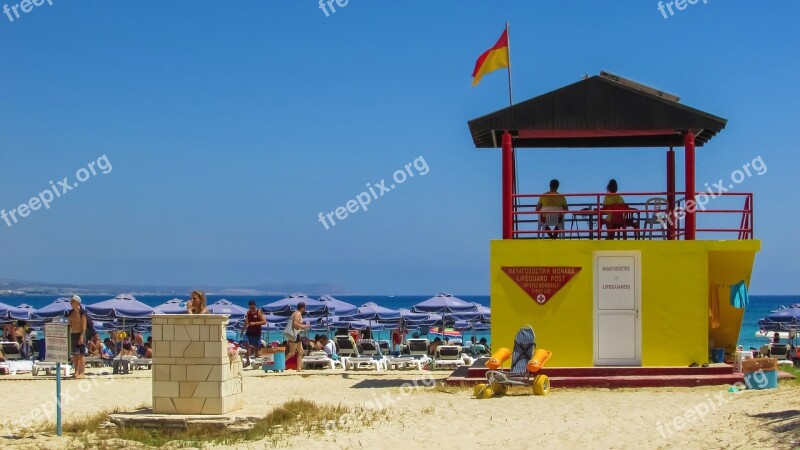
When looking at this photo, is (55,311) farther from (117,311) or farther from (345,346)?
(345,346)

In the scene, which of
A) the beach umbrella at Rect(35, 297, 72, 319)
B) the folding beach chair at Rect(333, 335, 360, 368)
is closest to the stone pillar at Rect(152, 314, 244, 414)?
the folding beach chair at Rect(333, 335, 360, 368)

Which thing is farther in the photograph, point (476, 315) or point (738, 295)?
point (476, 315)

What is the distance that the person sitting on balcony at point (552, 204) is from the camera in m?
16.9

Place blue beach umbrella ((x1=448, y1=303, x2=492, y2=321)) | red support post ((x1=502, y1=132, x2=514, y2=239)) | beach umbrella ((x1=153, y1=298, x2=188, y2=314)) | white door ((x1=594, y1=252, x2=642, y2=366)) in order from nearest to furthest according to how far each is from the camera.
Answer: white door ((x1=594, y1=252, x2=642, y2=366))
red support post ((x1=502, y1=132, x2=514, y2=239))
beach umbrella ((x1=153, y1=298, x2=188, y2=314))
blue beach umbrella ((x1=448, y1=303, x2=492, y2=321))

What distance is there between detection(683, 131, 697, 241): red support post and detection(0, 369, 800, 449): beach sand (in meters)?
2.85

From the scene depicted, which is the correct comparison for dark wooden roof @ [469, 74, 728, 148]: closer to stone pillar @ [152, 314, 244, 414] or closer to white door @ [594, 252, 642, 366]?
white door @ [594, 252, 642, 366]

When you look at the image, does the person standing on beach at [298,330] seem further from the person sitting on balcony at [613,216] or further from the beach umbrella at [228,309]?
the beach umbrella at [228,309]

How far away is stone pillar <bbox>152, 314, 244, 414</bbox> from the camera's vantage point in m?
11.9

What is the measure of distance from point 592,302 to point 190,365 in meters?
7.33

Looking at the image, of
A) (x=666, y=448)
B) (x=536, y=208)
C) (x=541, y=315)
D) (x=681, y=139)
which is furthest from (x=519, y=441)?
(x=681, y=139)

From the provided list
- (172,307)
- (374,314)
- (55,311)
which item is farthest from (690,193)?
(55,311)

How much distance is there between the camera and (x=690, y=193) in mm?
16500

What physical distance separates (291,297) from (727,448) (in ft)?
81.9

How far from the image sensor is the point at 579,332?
16391 millimetres
